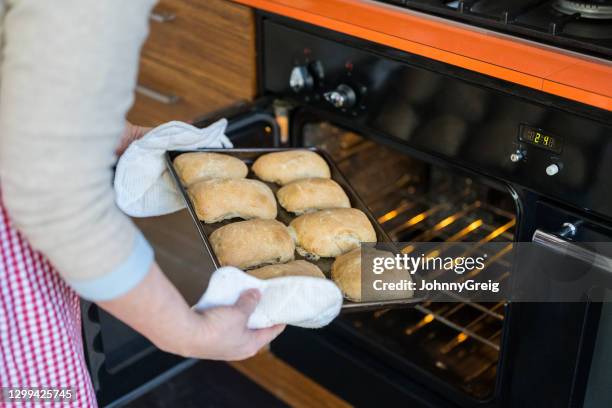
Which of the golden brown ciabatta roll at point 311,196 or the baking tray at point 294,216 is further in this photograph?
the golden brown ciabatta roll at point 311,196

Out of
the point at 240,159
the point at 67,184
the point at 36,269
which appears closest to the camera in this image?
the point at 67,184

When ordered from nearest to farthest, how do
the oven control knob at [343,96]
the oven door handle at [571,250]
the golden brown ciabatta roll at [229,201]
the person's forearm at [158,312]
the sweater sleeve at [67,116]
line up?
the sweater sleeve at [67,116] < the person's forearm at [158,312] < the oven door handle at [571,250] < the golden brown ciabatta roll at [229,201] < the oven control knob at [343,96]

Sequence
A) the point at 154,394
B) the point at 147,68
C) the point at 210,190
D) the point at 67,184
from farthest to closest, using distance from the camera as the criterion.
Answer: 1. the point at 154,394
2. the point at 147,68
3. the point at 210,190
4. the point at 67,184

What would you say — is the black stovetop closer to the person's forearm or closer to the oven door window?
the oven door window

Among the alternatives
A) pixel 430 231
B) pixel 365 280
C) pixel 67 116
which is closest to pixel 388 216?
pixel 430 231

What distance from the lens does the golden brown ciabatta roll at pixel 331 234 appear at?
3.32ft

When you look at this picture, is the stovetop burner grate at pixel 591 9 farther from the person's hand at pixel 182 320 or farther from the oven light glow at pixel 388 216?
the person's hand at pixel 182 320

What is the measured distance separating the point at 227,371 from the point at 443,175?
0.68 metres

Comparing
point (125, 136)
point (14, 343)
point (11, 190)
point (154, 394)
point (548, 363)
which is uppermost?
point (11, 190)

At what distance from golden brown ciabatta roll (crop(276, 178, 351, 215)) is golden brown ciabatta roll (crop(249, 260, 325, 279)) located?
0.14 meters

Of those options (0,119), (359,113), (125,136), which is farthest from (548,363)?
(0,119)

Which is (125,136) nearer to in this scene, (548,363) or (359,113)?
(359,113)

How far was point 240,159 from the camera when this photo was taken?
3.91 feet

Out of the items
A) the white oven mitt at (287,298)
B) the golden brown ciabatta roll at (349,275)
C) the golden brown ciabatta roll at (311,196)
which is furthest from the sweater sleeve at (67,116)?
the golden brown ciabatta roll at (311,196)
